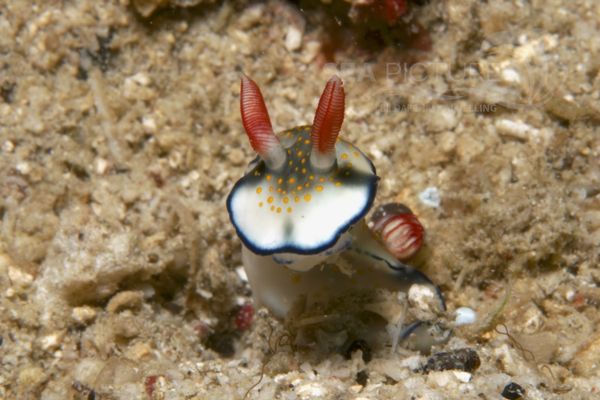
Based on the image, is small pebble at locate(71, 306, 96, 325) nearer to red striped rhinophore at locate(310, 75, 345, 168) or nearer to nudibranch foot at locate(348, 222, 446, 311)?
nudibranch foot at locate(348, 222, 446, 311)

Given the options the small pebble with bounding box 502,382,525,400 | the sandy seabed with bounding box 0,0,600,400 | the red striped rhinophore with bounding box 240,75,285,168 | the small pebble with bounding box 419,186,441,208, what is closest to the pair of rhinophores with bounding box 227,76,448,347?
the red striped rhinophore with bounding box 240,75,285,168

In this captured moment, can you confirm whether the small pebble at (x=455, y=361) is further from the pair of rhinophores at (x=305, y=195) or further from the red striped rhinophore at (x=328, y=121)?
A: the red striped rhinophore at (x=328, y=121)

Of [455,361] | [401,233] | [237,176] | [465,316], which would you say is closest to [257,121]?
[401,233]

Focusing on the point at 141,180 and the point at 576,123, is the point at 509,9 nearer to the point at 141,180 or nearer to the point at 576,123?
the point at 576,123

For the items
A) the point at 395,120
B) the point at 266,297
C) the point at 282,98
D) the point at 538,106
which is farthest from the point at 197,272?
the point at 538,106

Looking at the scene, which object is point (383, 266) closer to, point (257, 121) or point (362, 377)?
point (362, 377)
